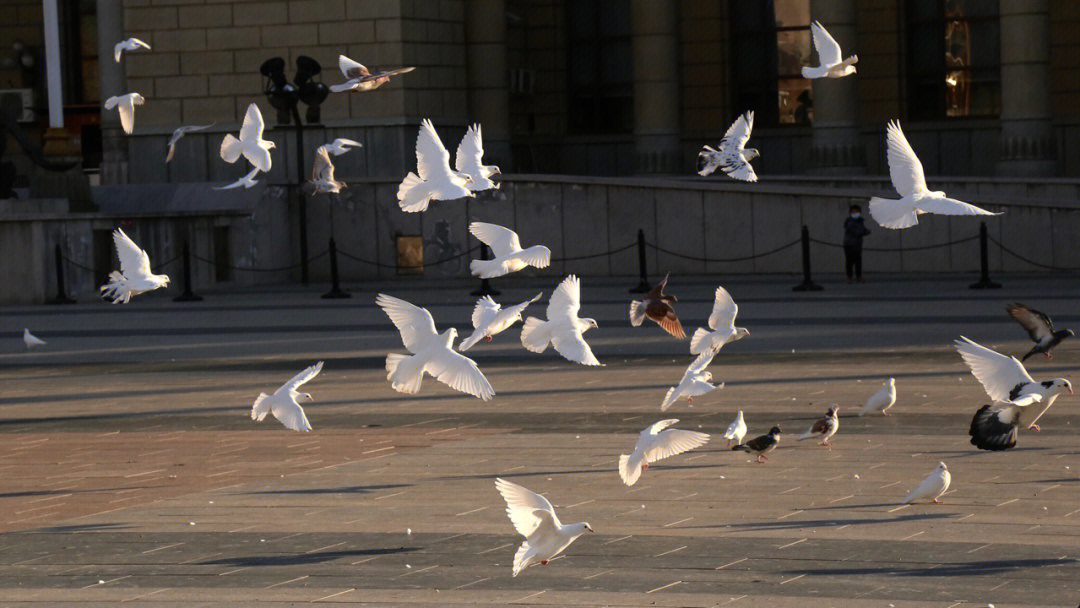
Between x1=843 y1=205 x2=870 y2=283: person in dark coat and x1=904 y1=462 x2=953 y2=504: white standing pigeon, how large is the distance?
1905 centimetres

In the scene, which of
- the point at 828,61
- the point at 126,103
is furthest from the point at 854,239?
the point at 828,61

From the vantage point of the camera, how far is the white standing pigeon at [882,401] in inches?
566

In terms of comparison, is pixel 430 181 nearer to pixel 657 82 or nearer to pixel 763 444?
pixel 763 444

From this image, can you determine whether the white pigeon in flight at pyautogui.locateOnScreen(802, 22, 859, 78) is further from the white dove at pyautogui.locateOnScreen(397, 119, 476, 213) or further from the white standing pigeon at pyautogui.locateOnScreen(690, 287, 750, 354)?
the white dove at pyautogui.locateOnScreen(397, 119, 476, 213)

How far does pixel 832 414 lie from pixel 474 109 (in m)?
25.8

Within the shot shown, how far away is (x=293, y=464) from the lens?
1332 cm

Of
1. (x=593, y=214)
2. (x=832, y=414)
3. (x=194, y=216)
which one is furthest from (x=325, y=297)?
(x=832, y=414)

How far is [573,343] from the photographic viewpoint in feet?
36.7

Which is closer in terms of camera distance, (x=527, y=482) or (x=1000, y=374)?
(x=1000, y=374)

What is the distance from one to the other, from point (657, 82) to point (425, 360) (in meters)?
29.3

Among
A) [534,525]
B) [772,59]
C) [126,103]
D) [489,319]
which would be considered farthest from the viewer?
[772,59]

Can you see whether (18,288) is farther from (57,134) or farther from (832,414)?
(832,414)

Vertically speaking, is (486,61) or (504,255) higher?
(486,61)

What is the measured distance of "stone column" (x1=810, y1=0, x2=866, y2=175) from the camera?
36.4 m
